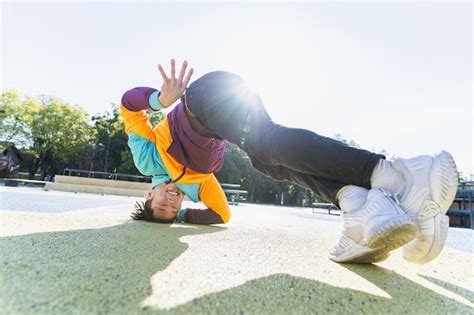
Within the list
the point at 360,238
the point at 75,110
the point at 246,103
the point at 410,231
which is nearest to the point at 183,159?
the point at 246,103

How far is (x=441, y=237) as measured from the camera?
82 centimetres

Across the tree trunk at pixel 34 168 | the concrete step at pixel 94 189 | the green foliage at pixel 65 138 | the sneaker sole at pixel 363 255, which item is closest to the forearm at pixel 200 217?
the sneaker sole at pixel 363 255

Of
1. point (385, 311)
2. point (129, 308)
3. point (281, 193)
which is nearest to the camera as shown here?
point (129, 308)

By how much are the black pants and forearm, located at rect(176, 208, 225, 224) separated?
4.12ft

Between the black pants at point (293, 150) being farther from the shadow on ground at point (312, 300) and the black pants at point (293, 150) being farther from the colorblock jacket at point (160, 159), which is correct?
the colorblock jacket at point (160, 159)

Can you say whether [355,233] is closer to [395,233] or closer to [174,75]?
[395,233]

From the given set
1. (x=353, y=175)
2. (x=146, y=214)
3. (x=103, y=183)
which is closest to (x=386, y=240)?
(x=353, y=175)

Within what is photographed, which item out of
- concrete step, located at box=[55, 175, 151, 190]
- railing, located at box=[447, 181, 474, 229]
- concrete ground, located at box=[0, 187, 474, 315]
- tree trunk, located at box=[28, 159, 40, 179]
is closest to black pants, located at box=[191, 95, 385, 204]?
concrete ground, located at box=[0, 187, 474, 315]

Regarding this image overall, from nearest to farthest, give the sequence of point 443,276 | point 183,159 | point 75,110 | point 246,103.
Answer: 1. point 443,276
2. point 246,103
3. point 183,159
4. point 75,110

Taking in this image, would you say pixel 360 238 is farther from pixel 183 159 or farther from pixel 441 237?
pixel 183 159

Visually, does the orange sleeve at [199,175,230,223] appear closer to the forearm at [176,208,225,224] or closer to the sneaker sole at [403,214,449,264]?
the forearm at [176,208,225,224]

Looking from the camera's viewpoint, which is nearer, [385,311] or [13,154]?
[385,311]

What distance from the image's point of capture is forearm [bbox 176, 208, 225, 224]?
2.40 meters

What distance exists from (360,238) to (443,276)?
0.40 metres
